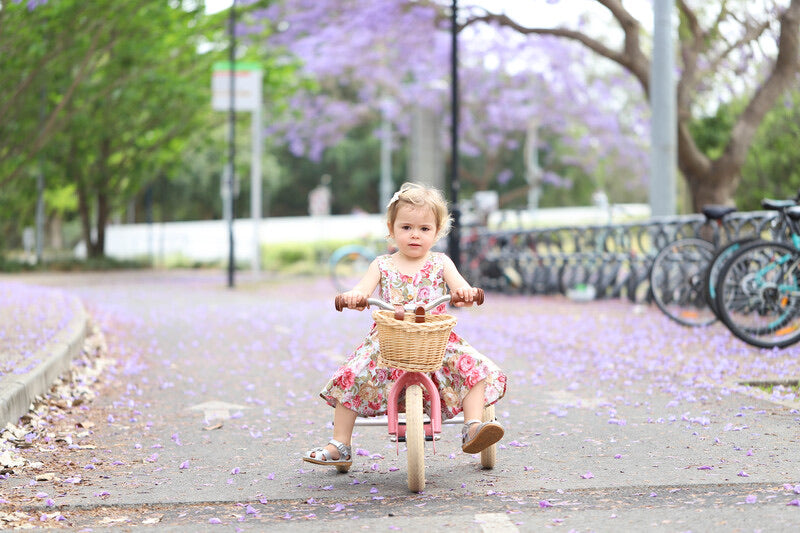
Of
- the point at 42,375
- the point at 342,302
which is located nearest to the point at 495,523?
the point at 342,302

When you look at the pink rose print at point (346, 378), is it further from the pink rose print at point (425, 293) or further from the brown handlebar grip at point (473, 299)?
the brown handlebar grip at point (473, 299)

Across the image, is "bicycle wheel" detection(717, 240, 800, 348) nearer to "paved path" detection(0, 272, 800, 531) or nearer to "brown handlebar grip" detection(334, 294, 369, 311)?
"paved path" detection(0, 272, 800, 531)

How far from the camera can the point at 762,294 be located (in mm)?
8891

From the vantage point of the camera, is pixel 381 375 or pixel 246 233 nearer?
pixel 381 375

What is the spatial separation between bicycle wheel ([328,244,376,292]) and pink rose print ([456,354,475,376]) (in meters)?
13.6

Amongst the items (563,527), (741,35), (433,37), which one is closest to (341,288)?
(433,37)

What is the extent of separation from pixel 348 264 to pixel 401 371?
1468cm

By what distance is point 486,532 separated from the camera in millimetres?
3912

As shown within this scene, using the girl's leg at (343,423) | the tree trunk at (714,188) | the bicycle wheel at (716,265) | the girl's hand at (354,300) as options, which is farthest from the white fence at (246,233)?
the girl's hand at (354,300)

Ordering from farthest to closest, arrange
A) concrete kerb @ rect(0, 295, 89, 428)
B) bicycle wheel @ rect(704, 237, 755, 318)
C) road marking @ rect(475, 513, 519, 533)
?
1. bicycle wheel @ rect(704, 237, 755, 318)
2. concrete kerb @ rect(0, 295, 89, 428)
3. road marking @ rect(475, 513, 519, 533)

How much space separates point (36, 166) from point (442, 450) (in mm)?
28678

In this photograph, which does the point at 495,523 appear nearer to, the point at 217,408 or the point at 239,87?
the point at 217,408

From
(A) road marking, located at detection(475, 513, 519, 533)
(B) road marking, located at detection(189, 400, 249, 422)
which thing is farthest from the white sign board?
(A) road marking, located at detection(475, 513, 519, 533)

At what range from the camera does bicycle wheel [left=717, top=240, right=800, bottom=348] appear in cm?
886
